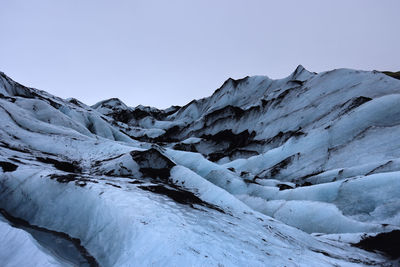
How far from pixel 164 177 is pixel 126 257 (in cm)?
956

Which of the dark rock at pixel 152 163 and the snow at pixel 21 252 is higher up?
the dark rock at pixel 152 163

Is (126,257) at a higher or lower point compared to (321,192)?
lower

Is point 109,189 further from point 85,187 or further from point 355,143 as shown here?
point 355,143

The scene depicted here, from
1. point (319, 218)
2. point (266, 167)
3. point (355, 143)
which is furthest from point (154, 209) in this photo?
point (266, 167)

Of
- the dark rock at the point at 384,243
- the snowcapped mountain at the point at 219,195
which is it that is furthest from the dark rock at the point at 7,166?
the dark rock at the point at 384,243

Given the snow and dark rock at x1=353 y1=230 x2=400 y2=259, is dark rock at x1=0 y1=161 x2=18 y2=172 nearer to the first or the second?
the snow

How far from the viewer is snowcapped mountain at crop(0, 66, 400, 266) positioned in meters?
5.71

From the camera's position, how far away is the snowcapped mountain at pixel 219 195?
5.71 meters

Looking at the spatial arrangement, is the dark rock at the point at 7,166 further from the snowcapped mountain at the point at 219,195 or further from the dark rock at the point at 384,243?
the dark rock at the point at 384,243

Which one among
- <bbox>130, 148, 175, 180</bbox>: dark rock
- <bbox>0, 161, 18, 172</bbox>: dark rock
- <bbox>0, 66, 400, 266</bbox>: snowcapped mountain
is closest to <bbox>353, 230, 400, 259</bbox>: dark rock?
<bbox>0, 66, 400, 266</bbox>: snowcapped mountain

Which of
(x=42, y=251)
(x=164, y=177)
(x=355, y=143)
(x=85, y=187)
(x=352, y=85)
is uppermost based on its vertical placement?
(x=352, y=85)

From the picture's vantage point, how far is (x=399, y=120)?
1711 centimetres

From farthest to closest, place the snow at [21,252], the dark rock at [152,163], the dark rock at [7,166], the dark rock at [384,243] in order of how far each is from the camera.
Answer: the dark rock at [152,163] < the dark rock at [7,166] < the dark rock at [384,243] < the snow at [21,252]

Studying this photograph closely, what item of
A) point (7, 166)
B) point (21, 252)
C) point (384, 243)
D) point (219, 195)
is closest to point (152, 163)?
point (219, 195)
